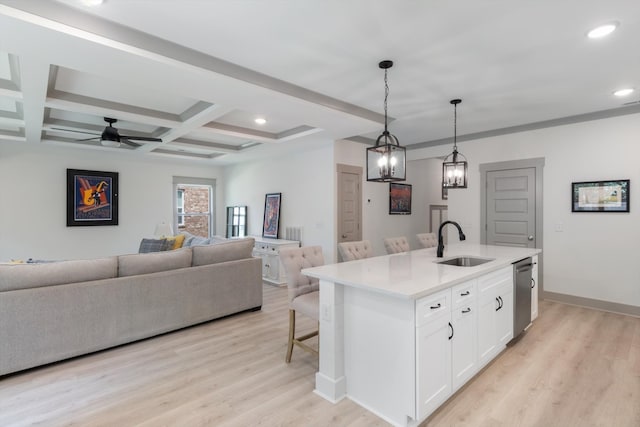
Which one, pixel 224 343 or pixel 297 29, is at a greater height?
pixel 297 29

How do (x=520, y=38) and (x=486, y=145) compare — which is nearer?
(x=520, y=38)

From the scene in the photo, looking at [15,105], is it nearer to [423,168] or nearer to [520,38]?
[520,38]

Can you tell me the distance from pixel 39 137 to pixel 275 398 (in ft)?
18.5

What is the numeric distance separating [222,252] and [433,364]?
2.85 meters

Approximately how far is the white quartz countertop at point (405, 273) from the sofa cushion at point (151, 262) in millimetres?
1856

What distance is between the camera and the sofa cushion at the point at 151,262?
3254 mm

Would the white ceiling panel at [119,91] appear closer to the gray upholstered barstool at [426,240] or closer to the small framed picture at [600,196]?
the gray upholstered barstool at [426,240]

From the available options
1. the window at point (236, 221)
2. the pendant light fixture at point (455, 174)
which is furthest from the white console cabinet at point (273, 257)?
the pendant light fixture at point (455, 174)

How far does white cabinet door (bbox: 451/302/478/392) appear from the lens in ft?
7.27

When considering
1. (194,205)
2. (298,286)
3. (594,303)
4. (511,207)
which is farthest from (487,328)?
(194,205)

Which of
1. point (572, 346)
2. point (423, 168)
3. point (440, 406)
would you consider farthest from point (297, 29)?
point (423, 168)

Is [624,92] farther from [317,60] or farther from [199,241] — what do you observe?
[199,241]

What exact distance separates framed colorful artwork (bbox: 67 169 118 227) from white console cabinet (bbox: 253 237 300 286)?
3119mm

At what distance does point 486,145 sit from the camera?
5293 mm
